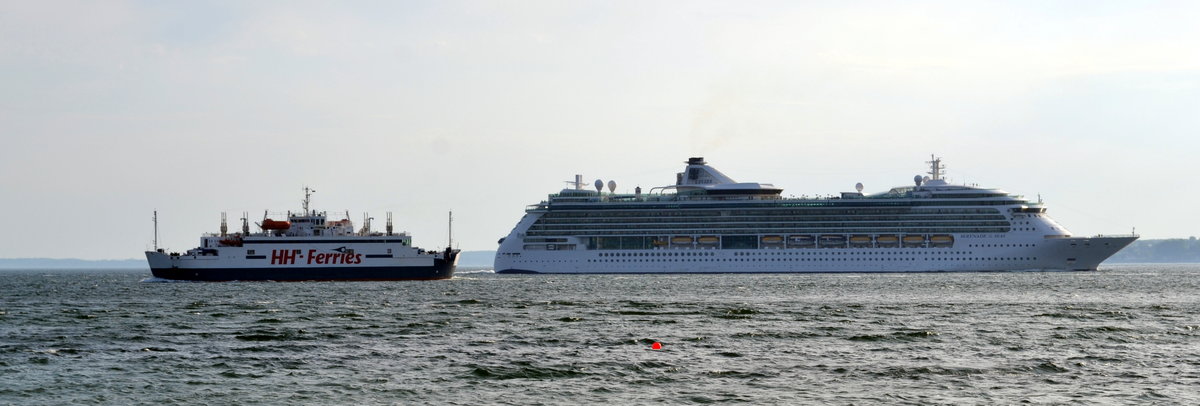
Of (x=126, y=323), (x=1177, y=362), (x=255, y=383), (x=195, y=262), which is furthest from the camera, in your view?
(x=195, y=262)

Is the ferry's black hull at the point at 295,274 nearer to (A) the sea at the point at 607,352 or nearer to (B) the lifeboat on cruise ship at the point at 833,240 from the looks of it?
(A) the sea at the point at 607,352

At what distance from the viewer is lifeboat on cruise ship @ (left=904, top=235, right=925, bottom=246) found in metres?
130

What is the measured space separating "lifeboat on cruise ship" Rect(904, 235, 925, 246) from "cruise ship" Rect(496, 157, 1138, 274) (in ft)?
0.39

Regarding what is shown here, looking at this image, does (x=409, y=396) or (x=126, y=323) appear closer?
(x=409, y=396)

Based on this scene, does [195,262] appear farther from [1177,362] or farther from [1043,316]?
[1177,362]

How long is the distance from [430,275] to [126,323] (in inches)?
2125

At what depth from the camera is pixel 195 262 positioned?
102 meters

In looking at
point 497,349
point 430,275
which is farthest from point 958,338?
point 430,275

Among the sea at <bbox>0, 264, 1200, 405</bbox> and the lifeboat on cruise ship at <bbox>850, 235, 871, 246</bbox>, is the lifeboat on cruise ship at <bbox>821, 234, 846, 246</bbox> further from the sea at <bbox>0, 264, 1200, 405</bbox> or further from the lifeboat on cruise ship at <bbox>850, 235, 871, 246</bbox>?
the sea at <bbox>0, 264, 1200, 405</bbox>

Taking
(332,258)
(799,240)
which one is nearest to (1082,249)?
(799,240)

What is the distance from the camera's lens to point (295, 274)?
10400 centimetres

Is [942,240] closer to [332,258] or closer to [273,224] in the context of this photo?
[332,258]

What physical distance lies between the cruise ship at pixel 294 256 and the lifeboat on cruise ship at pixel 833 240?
151 ft

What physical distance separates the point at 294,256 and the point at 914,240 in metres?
62.8
